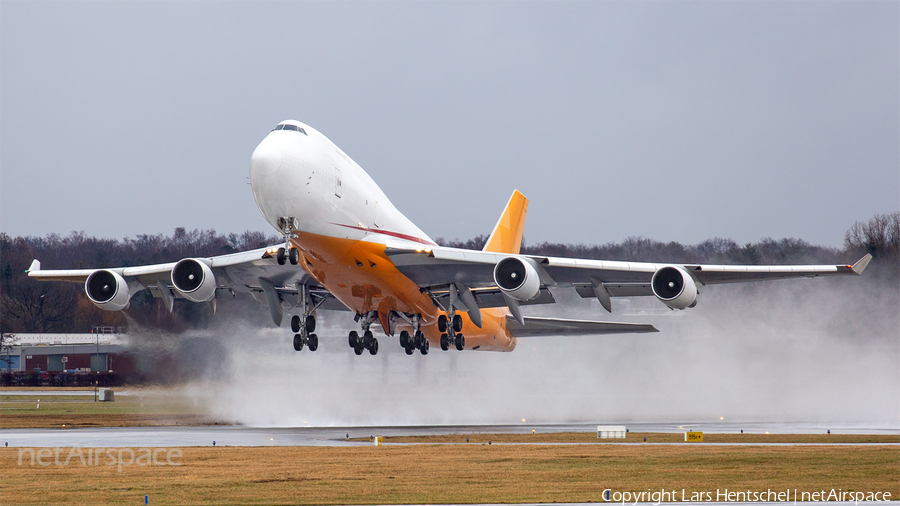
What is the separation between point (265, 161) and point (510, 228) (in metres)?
17.2

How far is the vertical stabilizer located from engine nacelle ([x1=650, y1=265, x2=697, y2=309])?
1069 cm

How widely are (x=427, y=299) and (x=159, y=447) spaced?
969 centimetres

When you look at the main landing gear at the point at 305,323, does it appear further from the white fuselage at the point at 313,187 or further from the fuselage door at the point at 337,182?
the fuselage door at the point at 337,182

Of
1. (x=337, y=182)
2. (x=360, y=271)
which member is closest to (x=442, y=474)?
(x=360, y=271)

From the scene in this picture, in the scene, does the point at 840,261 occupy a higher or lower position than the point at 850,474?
higher

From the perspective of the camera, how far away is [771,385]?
4416cm

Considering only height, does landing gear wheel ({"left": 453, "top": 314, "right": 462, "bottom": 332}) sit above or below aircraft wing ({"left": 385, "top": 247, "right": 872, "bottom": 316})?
below

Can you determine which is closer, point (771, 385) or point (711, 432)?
point (711, 432)

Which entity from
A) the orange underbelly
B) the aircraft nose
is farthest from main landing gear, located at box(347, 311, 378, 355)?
the aircraft nose

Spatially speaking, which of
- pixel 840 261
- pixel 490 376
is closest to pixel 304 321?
pixel 490 376

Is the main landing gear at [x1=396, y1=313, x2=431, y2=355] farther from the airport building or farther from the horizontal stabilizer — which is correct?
the airport building

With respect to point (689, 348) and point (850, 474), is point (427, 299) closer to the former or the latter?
point (850, 474)

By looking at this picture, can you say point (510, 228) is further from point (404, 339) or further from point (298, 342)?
point (298, 342)

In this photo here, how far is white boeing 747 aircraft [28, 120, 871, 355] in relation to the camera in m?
23.6
